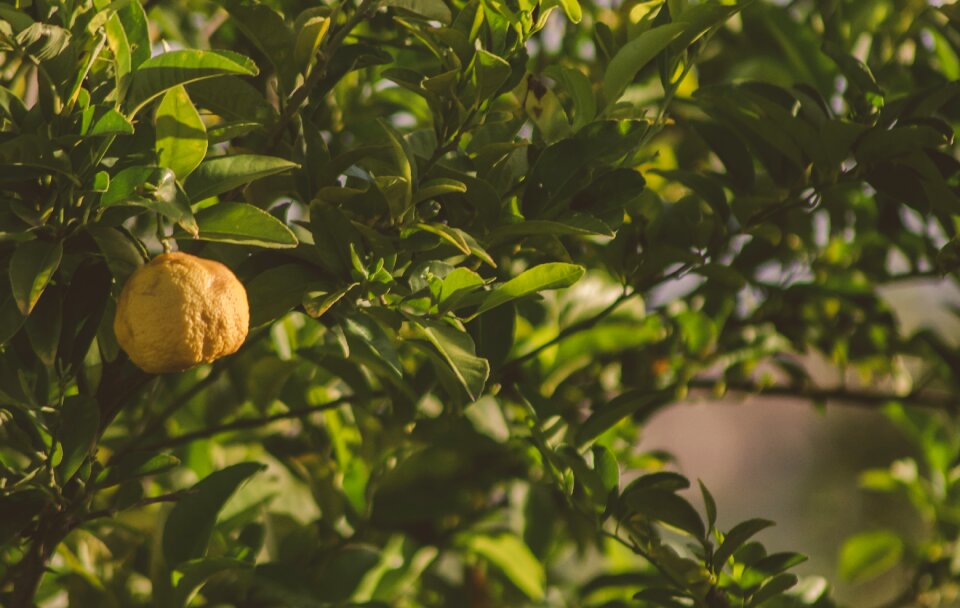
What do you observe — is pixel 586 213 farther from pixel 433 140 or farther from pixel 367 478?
Answer: pixel 367 478

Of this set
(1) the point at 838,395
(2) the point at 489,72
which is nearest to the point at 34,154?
(2) the point at 489,72

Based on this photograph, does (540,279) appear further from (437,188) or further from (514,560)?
(514,560)

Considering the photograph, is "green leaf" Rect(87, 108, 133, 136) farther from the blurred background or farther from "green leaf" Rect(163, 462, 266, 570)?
the blurred background

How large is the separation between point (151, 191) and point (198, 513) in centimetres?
28

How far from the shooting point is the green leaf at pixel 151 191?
58cm

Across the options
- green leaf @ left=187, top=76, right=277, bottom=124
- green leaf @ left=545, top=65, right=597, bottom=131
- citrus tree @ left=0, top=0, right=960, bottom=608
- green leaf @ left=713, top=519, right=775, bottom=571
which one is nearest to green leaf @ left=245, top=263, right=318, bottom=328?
citrus tree @ left=0, top=0, right=960, bottom=608

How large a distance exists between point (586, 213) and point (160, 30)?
639mm

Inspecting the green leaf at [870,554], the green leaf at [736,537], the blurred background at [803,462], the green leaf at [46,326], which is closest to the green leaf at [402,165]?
the green leaf at [46,326]

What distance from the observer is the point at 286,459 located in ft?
3.31

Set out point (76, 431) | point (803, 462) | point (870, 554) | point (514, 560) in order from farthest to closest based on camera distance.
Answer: point (803, 462) < point (870, 554) < point (514, 560) < point (76, 431)

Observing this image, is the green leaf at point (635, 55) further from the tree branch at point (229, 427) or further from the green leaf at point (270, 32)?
the tree branch at point (229, 427)

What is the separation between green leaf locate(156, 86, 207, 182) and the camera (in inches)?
23.9

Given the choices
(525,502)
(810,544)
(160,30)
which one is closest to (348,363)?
(525,502)

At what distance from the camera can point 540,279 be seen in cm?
66
